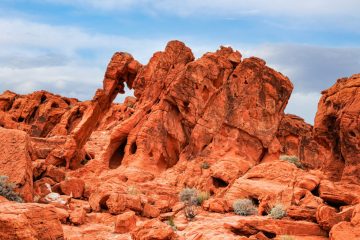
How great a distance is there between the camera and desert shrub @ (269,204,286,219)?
1503 centimetres

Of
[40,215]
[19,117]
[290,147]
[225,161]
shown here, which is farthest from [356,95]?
[19,117]

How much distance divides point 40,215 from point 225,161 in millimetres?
13724

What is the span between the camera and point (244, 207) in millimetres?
17562

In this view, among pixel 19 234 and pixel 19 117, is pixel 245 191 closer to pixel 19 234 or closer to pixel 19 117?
pixel 19 234

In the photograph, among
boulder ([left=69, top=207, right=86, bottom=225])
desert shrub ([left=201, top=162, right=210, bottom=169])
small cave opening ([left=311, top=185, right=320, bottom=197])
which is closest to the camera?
boulder ([left=69, top=207, right=86, bottom=225])

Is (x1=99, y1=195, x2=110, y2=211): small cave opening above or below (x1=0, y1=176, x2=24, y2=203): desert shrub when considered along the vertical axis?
below

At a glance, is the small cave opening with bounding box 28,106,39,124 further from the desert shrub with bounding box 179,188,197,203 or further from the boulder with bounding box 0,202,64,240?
the boulder with bounding box 0,202,64,240

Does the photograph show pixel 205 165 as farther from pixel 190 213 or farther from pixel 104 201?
pixel 104 201

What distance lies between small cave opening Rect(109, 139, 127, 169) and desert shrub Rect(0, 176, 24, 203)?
45.6 feet

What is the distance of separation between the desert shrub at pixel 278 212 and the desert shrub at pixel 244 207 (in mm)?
1940

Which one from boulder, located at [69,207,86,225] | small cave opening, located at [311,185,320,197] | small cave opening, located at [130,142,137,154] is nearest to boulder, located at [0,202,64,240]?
boulder, located at [69,207,86,225]

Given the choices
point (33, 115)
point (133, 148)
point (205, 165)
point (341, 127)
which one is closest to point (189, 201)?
point (205, 165)

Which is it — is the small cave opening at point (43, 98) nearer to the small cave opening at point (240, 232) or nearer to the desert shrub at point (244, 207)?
the desert shrub at point (244, 207)

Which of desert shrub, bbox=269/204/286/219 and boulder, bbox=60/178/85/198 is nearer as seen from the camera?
desert shrub, bbox=269/204/286/219
